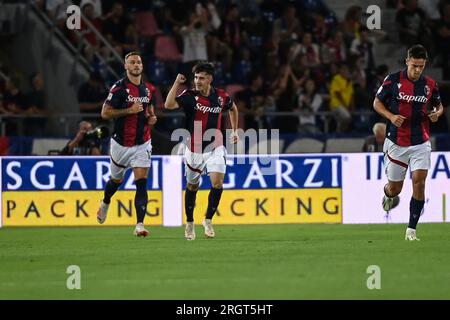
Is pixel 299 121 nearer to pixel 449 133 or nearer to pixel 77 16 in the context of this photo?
pixel 449 133

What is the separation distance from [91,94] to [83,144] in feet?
8.50

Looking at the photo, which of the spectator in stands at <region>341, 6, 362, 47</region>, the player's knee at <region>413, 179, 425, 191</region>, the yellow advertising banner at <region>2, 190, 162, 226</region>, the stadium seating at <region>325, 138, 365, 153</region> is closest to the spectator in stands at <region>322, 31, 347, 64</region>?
the spectator in stands at <region>341, 6, 362, 47</region>

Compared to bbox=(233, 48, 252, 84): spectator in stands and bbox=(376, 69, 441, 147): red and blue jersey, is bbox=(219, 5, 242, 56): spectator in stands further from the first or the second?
bbox=(376, 69, 441, 147): red and blue jersey

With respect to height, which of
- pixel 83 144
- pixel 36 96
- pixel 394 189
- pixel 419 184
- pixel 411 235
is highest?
pixel 36 96

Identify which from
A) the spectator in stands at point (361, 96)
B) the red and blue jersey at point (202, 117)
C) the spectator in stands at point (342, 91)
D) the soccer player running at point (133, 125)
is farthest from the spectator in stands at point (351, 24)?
the red and blue jersey at point (202, 117)

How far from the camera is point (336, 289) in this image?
1006 cm

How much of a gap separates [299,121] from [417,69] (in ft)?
28.1

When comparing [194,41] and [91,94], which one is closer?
[91,94]

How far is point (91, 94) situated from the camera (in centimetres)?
2292

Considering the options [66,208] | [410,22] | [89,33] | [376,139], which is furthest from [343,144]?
[89,33]

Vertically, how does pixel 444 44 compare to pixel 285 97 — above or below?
above

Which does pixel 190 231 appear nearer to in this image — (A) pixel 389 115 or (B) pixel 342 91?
(A) pixel 389 115

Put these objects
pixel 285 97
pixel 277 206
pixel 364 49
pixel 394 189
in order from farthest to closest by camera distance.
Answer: pixel 364 49, pixel 285 97, pixel 277 206, pixel 394 189
